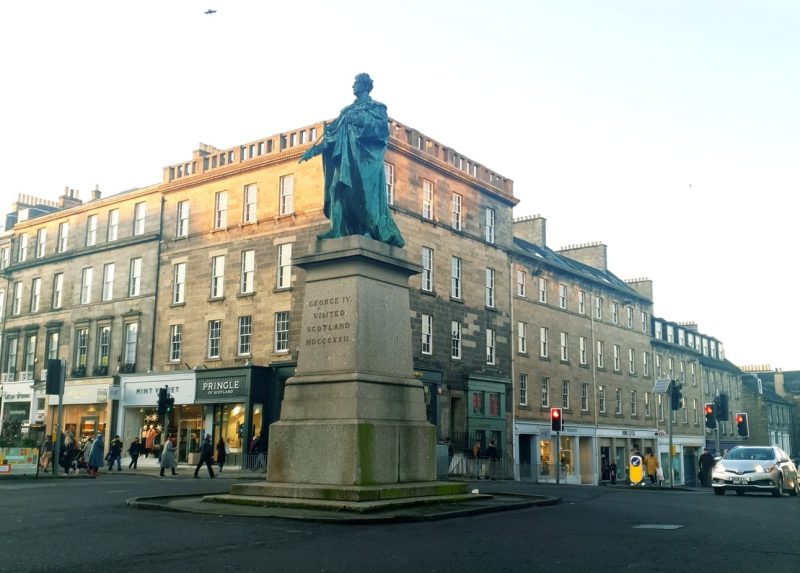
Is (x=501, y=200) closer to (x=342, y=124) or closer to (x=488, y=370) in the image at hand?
(x=488, y=370)

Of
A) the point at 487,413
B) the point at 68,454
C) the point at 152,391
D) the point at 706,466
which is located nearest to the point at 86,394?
the point at 152,391

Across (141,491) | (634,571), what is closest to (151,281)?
Result: (141,491)

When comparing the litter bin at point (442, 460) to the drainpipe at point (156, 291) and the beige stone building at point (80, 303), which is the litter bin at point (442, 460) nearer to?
the drainpipe at point (156, 291)

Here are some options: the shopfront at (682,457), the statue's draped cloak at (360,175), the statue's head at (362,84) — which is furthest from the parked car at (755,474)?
the shopfront at (682,457)

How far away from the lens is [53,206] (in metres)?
53.7

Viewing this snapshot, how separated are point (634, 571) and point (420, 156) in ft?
101

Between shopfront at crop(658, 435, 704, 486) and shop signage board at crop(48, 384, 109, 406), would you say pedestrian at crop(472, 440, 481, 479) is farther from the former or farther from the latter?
shopfront at crop(658, 435, 704, 486)

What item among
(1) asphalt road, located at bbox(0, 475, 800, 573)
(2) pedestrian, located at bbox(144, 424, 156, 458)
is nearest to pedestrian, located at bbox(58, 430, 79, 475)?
(2) pedestrian, located at bbox(144, 424, 156, 458)

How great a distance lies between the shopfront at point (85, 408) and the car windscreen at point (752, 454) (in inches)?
1210

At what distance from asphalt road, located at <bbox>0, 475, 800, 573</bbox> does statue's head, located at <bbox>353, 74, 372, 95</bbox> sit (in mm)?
8262

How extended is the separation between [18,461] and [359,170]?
1571 centimetres

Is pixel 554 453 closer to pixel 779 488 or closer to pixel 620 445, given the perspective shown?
pixel 620 445

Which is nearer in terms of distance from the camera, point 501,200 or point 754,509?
point 754,509

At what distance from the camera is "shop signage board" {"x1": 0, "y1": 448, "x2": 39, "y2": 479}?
23547 mm
